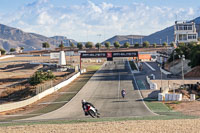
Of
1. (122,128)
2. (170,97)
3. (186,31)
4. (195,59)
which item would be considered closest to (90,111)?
(122,128)

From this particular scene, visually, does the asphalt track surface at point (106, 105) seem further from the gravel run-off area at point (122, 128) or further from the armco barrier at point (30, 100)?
the gravel run-off area at point (122, 128)

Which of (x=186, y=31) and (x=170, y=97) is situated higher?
(x=186, y=31)

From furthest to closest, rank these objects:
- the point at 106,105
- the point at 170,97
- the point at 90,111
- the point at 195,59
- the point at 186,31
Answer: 1. the point at 186,31
2. the point at 195,59
3. the point at 170,97
4. the point at 106,105
5. the point at 90,111

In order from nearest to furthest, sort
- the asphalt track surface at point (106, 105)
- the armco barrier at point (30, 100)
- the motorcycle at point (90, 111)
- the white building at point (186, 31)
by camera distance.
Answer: the motorcycle at point (90, 111) → the asphalt track surface at point (106, 105) → the armco barrier at point (30, 100) → the white building at point (186, 31)

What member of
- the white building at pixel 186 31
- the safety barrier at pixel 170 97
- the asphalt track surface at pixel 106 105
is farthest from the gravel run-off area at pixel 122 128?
the white building at pixel 186 31

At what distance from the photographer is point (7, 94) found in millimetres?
62719

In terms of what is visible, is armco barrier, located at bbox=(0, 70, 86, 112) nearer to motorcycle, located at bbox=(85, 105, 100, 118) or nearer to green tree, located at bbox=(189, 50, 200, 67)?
motorcycle, located at bbox=(85, 105, 100, 118)

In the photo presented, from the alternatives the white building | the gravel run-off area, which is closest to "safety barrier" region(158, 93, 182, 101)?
the gravel run-off area

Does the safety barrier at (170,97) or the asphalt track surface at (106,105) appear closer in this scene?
the asphalt track surface at (106,105)

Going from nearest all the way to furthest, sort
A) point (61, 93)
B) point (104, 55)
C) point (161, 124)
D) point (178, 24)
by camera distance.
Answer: point (161, 124), point (61, 93), point (104, 55), point (178, 24)

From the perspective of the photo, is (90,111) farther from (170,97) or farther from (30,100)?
(30,100)

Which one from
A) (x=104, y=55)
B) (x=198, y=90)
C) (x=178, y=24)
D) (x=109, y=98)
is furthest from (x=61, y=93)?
(x=178, y=24)

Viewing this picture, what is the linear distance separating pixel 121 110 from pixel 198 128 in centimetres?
1505

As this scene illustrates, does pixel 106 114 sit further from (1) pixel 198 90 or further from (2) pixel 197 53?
(2) pixel 197 53
